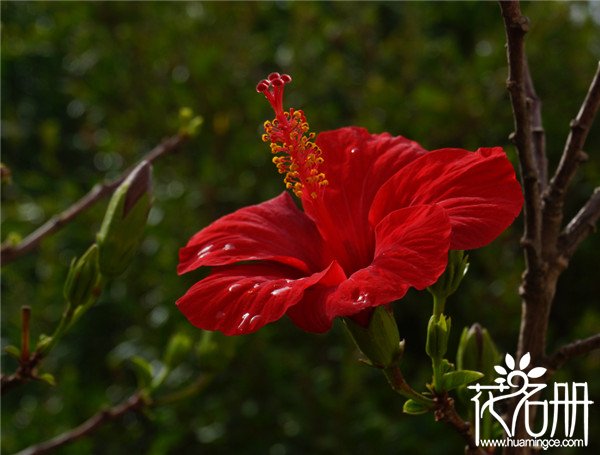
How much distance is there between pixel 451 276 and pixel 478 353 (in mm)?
186

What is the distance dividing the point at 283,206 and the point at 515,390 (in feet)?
1.08

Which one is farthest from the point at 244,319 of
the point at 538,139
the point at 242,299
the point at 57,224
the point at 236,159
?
the point at 236,159

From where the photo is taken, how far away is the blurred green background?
6.71 feet

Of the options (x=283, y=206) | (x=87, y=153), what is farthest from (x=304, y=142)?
(x=87, y=153)

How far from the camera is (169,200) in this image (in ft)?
7.30

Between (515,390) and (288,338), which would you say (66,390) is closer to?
(288,338)

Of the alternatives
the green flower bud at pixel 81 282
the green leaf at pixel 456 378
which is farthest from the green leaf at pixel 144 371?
the green leaf at pixel 456 378

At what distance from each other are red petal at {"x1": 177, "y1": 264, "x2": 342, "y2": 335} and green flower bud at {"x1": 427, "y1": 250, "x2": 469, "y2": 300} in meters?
0.14

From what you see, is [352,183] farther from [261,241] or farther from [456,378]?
[456,378]

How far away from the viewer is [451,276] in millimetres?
908

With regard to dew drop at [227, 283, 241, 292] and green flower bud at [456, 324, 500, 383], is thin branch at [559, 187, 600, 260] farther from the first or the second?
dew drop at [227, 283, 241, 292]

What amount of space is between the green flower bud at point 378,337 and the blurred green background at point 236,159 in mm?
1092

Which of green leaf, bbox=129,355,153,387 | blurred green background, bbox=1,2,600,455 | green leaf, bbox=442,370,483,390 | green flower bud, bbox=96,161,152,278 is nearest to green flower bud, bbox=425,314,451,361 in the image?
green leaf, bbox=442,370,483,390

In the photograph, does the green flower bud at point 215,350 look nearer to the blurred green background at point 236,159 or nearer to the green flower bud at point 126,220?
the green flower bud at point 126,220
